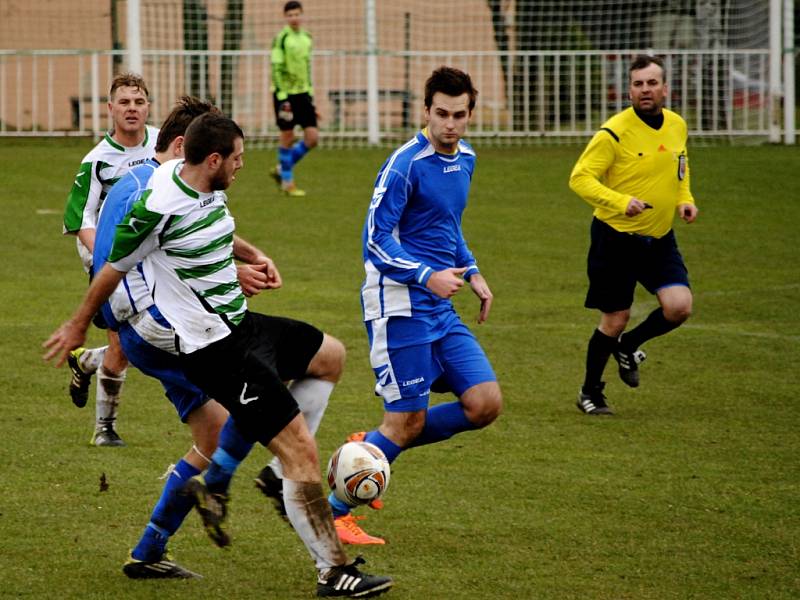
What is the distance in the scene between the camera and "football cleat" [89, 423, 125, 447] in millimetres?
7457

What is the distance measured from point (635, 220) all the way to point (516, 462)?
87.8 inches

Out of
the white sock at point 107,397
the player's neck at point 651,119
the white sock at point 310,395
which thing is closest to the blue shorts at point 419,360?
the white sock at point 310,395

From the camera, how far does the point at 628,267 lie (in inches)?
344

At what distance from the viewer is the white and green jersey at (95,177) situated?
7.67m

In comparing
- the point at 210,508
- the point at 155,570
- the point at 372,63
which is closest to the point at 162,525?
the point at 155,570

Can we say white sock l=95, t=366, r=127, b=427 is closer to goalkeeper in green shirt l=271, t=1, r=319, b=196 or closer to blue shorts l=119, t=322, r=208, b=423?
blue shorts l=119, t=322, r=208, b=423

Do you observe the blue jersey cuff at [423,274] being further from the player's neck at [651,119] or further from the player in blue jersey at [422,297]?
the player's neck at [651,119]

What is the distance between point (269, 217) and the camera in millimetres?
16469

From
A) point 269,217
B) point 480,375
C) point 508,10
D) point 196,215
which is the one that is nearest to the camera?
point 196,215

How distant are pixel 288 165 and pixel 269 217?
159cm

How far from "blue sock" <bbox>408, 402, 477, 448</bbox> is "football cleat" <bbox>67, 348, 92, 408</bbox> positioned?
7.94 feet

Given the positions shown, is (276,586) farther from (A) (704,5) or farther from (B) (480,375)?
(A) (704,5)

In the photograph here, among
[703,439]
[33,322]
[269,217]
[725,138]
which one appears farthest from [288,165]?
[703,439]

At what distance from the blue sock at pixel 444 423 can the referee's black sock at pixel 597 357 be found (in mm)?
2563
